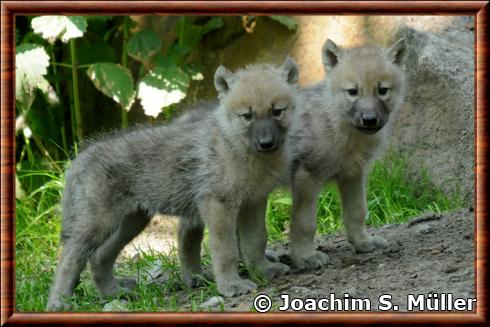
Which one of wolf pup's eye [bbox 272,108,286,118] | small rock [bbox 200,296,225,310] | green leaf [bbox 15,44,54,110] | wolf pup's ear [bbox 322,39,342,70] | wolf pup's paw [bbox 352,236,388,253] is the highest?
green leaf [bbox 15,44,54,110]

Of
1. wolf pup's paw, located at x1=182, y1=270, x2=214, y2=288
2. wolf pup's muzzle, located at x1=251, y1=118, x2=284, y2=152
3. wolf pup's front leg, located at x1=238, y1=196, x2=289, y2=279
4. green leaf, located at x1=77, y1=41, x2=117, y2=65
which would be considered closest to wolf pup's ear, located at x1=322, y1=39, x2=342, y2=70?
wolf pup's muzzle, located at x1=251, y1=118, x2=284, y2=152

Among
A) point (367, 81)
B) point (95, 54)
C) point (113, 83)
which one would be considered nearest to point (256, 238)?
point (367, 81)

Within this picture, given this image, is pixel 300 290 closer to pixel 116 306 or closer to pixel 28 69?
pixel 116 306

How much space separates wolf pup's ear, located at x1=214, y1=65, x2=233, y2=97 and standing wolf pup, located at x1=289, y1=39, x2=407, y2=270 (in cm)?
A: 55

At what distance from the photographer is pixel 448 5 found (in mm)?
5078

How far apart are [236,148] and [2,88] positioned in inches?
64.7

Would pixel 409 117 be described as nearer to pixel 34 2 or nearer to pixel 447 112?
pixel 447 112

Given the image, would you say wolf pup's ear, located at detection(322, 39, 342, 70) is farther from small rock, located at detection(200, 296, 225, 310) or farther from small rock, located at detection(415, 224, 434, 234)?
small rock, located at detection(200, 296, 225, 310)

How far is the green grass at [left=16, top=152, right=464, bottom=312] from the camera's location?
6.52 m

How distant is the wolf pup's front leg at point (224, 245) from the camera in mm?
5625

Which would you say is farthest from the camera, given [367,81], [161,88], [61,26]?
[161,88]

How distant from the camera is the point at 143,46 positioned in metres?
8.67

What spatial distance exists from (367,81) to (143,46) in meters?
3.51

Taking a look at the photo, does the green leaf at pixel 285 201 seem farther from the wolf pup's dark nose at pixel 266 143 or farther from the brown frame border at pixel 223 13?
the brown frame border at pixel 223 13
